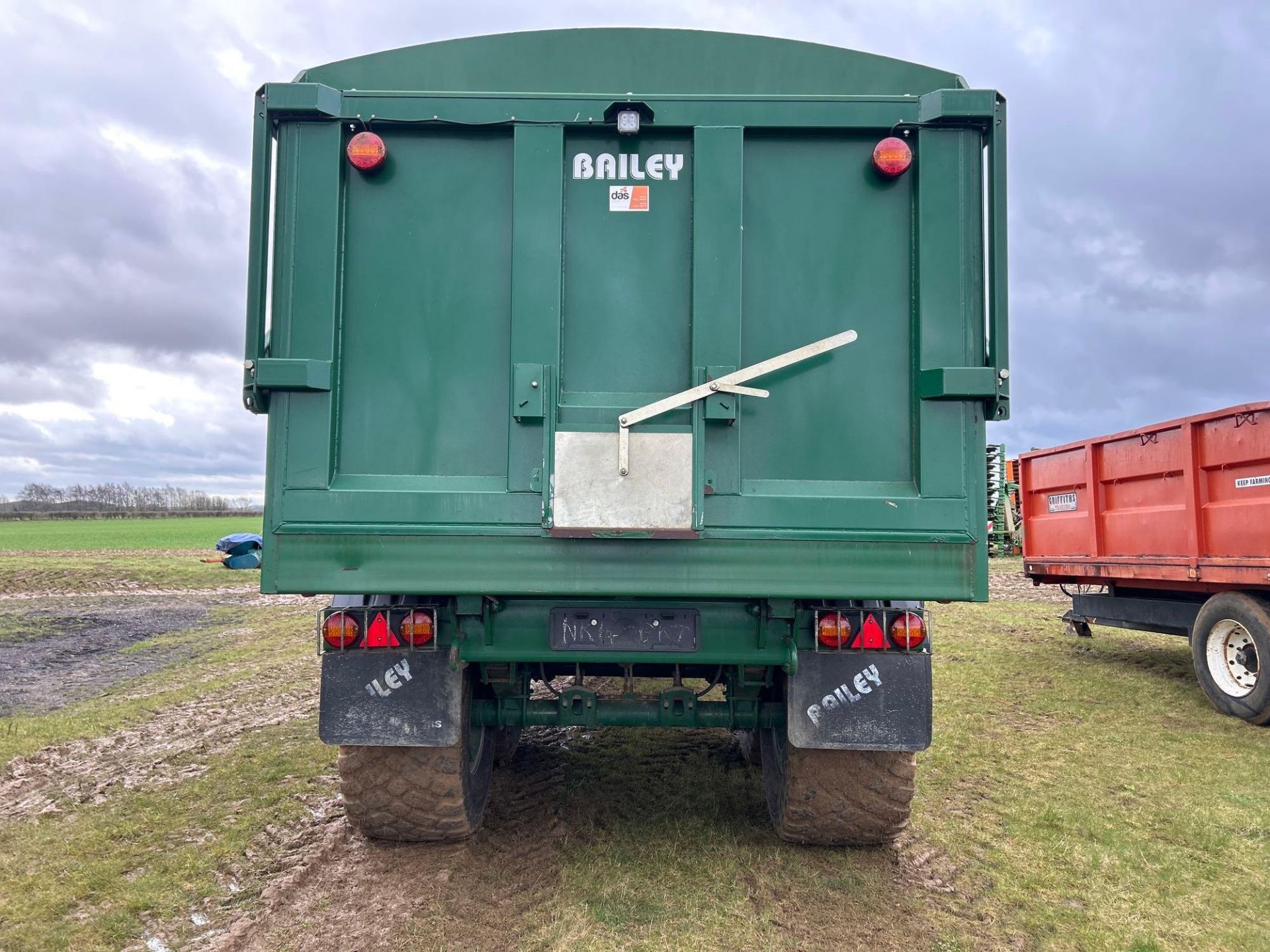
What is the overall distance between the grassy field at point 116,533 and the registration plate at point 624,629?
1272 inches

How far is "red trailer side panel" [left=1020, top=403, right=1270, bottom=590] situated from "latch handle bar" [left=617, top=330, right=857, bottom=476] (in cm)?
485

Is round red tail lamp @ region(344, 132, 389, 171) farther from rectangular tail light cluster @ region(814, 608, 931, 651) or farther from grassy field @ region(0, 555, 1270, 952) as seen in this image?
grassy field @ region(0, 555, 1270, 952)

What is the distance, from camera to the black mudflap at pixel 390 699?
3.14 m

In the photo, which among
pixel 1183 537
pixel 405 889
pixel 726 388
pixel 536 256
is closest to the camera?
pixel 726 388

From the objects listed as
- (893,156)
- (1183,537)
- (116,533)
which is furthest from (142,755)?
(116,533)

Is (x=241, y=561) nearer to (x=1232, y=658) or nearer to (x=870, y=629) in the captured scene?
(x=870, y=629)

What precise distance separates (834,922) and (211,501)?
3377 inches

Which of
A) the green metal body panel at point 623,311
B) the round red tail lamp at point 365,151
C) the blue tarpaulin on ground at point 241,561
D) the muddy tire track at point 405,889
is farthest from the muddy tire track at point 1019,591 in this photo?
the round red tail lamp at point 365,151

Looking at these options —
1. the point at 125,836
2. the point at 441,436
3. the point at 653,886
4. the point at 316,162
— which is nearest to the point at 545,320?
the point at 441,436

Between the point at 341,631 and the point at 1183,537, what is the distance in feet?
21.9

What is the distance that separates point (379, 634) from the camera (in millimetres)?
3135

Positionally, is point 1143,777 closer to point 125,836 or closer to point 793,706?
point 793,706

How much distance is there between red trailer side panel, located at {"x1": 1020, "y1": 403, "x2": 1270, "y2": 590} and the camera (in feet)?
19.4

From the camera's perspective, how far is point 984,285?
296 cm
